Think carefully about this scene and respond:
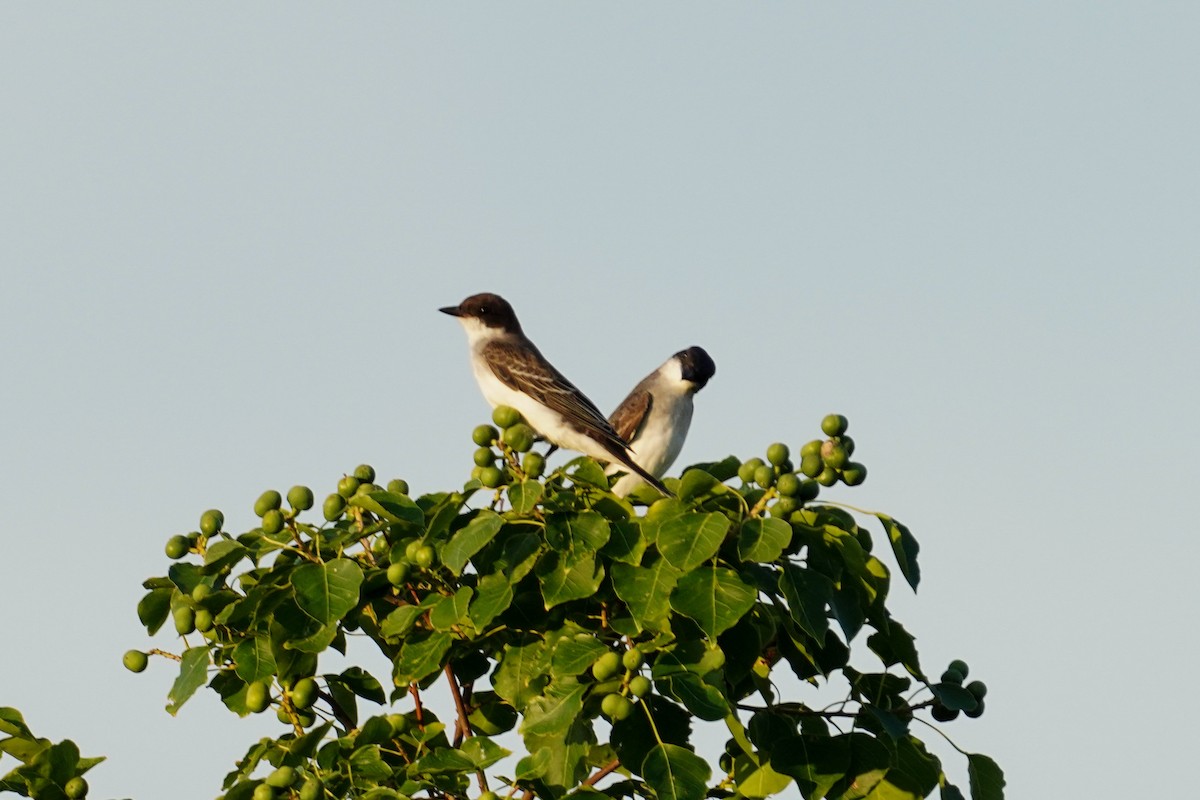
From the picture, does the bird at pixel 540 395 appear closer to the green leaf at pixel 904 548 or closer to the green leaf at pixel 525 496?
the green leaf at pixel 904 548

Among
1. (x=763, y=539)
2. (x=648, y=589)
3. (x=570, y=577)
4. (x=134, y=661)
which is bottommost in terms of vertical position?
(x=134, y=661)

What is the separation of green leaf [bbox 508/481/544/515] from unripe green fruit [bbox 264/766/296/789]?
1.31m

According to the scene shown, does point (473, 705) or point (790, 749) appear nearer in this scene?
point (790, 749)

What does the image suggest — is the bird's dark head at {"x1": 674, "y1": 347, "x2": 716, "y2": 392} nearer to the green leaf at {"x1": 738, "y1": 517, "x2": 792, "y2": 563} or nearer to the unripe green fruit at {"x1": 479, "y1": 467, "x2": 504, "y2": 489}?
the unripe green fruit at {"x1": 479, "y1": 467, "x2": 504, "y2": 489}

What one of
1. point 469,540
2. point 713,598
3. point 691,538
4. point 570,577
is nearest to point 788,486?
point 691,538

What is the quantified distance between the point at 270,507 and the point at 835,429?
245 centimetres

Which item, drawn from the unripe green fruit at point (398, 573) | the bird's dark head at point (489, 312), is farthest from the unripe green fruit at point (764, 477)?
the bird's dark head at point (489, 312)

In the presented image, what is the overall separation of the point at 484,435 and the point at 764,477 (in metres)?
1.23

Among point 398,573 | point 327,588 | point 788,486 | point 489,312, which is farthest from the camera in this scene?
point 489,312

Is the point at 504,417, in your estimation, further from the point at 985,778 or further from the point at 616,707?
the point at 985,778

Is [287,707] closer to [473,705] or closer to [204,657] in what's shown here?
[204,657]

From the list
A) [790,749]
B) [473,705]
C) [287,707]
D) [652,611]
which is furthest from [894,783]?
[287,707]

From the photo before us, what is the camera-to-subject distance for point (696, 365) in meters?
12.6

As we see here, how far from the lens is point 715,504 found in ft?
20.1
